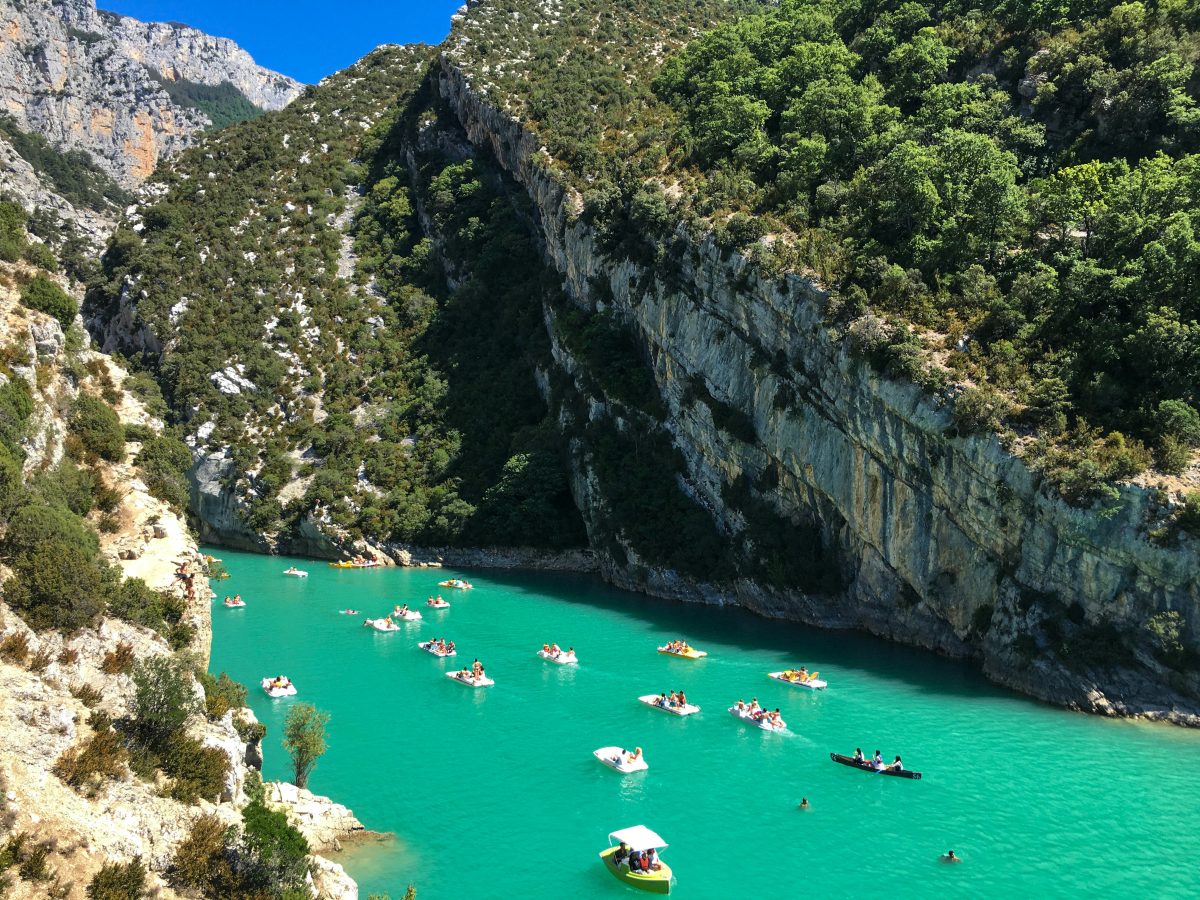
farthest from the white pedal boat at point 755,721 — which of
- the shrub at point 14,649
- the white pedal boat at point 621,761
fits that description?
the shrub at point 14,649

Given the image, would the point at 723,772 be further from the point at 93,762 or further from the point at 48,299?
the point at 48,299

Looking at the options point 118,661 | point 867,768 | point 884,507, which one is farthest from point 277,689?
point 884,507

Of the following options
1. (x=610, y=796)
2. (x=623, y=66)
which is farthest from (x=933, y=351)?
(x=623, y=66)

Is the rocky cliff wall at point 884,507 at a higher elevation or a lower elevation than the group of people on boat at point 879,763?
higher

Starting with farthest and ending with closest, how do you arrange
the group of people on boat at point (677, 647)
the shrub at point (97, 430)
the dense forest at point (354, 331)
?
the dense forest at point (354, 331), the group of people on boat at point (677, 647), the shrub at point (97, 430)

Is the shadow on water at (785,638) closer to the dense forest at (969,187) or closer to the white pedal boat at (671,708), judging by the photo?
the white pedal boat at (671,708)

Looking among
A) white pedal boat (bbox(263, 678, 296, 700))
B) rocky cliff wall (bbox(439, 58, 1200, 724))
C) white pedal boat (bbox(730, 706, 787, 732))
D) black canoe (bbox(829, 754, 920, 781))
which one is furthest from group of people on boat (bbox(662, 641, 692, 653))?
white pedal boat (bbox(263, 678, 296, 700))

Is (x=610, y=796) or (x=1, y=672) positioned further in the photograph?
(x=610, y=796)

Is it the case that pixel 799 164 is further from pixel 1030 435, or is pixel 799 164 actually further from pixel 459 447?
pixel 459 447
